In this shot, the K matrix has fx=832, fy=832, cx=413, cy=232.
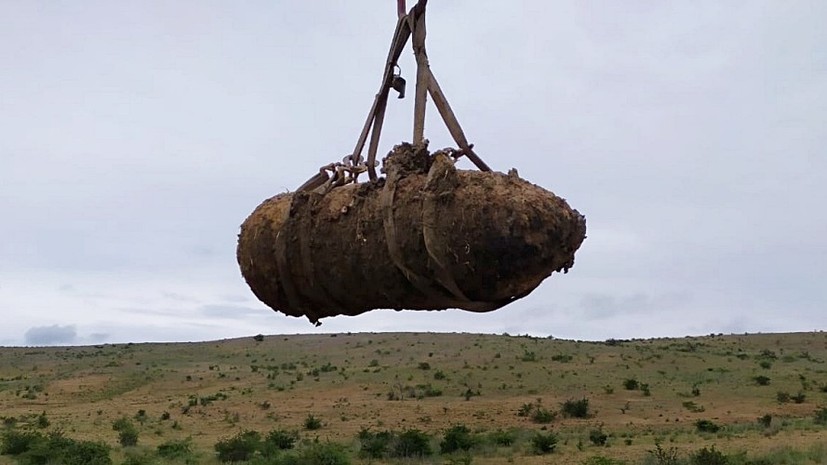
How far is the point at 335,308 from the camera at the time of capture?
477cm

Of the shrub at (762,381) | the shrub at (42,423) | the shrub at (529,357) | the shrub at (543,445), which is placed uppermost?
the shrub at (529,357)

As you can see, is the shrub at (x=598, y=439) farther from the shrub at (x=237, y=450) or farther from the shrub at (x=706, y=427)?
the shrub at (x=237, y=450)

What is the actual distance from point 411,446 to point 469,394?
12723 millimetres

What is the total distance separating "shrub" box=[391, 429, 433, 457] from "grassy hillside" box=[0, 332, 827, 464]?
1383 mm

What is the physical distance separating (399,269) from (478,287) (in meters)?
0.41

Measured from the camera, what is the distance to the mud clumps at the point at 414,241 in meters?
4.01

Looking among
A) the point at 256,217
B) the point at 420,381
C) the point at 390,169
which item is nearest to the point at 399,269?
the point at 390,169

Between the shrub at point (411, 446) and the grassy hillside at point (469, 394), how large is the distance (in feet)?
4.54

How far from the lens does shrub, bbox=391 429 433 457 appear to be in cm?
1991

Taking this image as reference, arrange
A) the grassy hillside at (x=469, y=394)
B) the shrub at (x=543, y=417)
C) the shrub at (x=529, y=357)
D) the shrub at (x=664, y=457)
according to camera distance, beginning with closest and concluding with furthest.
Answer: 1. the shrub at (x=664, y=457)
2. the grassy hillside at (x=469, y=394)
3. the shrub at (x=543, y=417)
4. the shrub at (x=529, y=357)

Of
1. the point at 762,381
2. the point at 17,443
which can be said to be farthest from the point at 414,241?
the point at 762,381

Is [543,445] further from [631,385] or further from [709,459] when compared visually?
[631,385]

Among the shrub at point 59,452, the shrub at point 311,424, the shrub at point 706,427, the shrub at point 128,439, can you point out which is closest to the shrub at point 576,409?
the shrub at point 706,427

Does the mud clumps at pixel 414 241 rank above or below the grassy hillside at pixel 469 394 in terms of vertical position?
above
